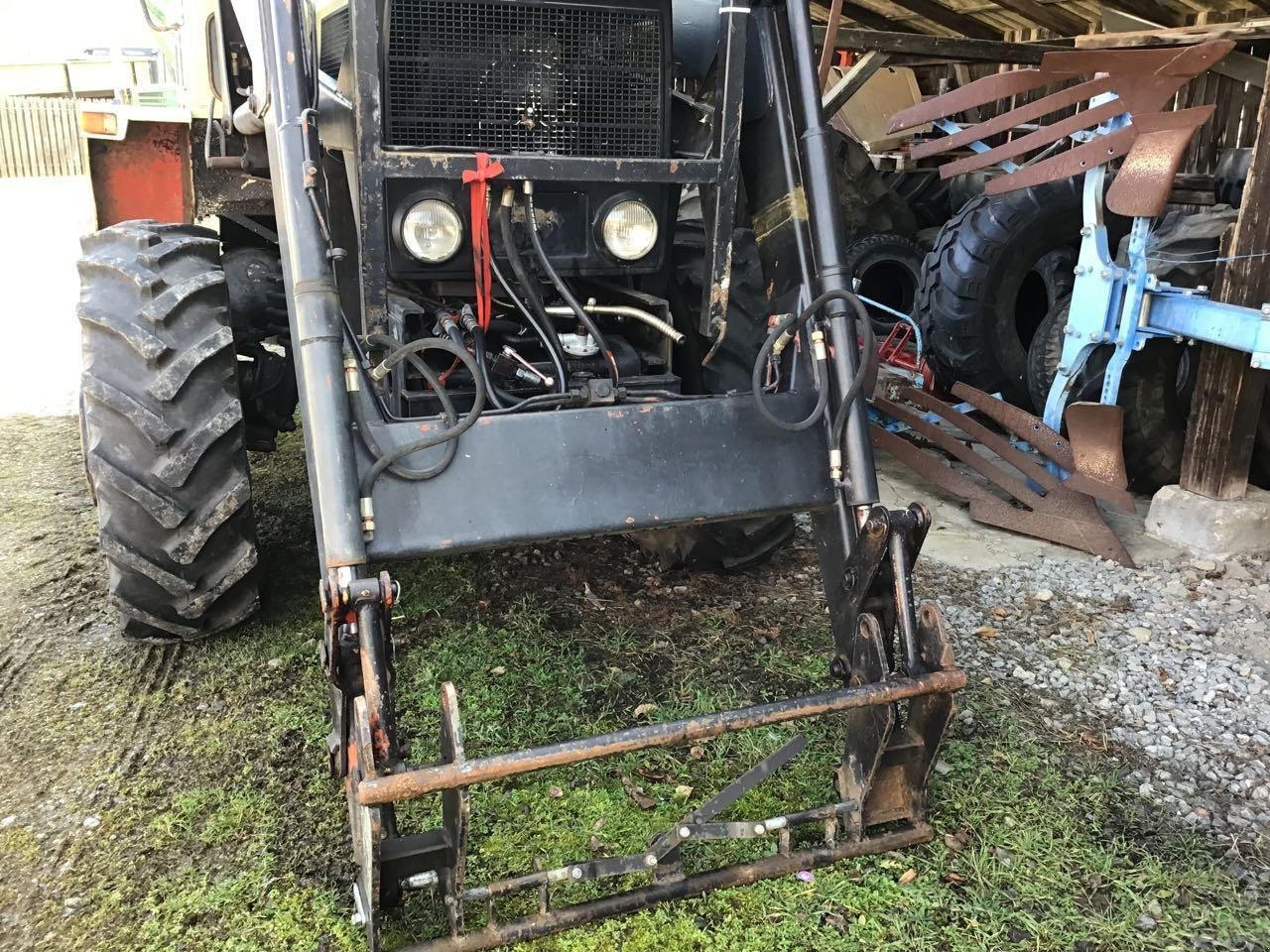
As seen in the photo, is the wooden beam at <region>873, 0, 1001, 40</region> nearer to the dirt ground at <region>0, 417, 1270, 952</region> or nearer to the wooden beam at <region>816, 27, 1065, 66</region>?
the wooden beam at <region>816, 27, 1065, 66</region>

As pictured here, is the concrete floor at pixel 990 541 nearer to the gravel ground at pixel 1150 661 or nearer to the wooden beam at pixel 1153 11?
the gravel ground at pixel 1150 661

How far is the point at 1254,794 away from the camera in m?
2.72

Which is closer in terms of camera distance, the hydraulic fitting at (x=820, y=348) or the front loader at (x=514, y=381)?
the front loader at (x=514, y=381)

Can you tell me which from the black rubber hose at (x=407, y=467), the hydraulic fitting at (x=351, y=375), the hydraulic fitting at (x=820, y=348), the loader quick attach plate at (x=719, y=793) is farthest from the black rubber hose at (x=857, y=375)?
the hydraulic fitting at (x=351, y=375)

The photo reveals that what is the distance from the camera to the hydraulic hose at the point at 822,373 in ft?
8.18

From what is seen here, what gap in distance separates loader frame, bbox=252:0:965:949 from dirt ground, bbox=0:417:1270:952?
160mm

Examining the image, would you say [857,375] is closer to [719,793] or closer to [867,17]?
[719,793]

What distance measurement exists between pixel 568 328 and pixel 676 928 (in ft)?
5.61

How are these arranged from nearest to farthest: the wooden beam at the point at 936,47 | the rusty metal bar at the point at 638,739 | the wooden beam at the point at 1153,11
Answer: the rusty metal bar at the point at 638,739 < the wooden beam at the point at 936,47 < the wooden beam at the point at 1153,11

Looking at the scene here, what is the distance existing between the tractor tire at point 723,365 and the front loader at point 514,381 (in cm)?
17

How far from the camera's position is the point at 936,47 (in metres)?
5.68

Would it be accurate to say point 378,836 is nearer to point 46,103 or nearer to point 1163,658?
point 1163,658

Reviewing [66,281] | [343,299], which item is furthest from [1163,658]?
Result: [66,281]

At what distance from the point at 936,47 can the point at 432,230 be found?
165 inches
